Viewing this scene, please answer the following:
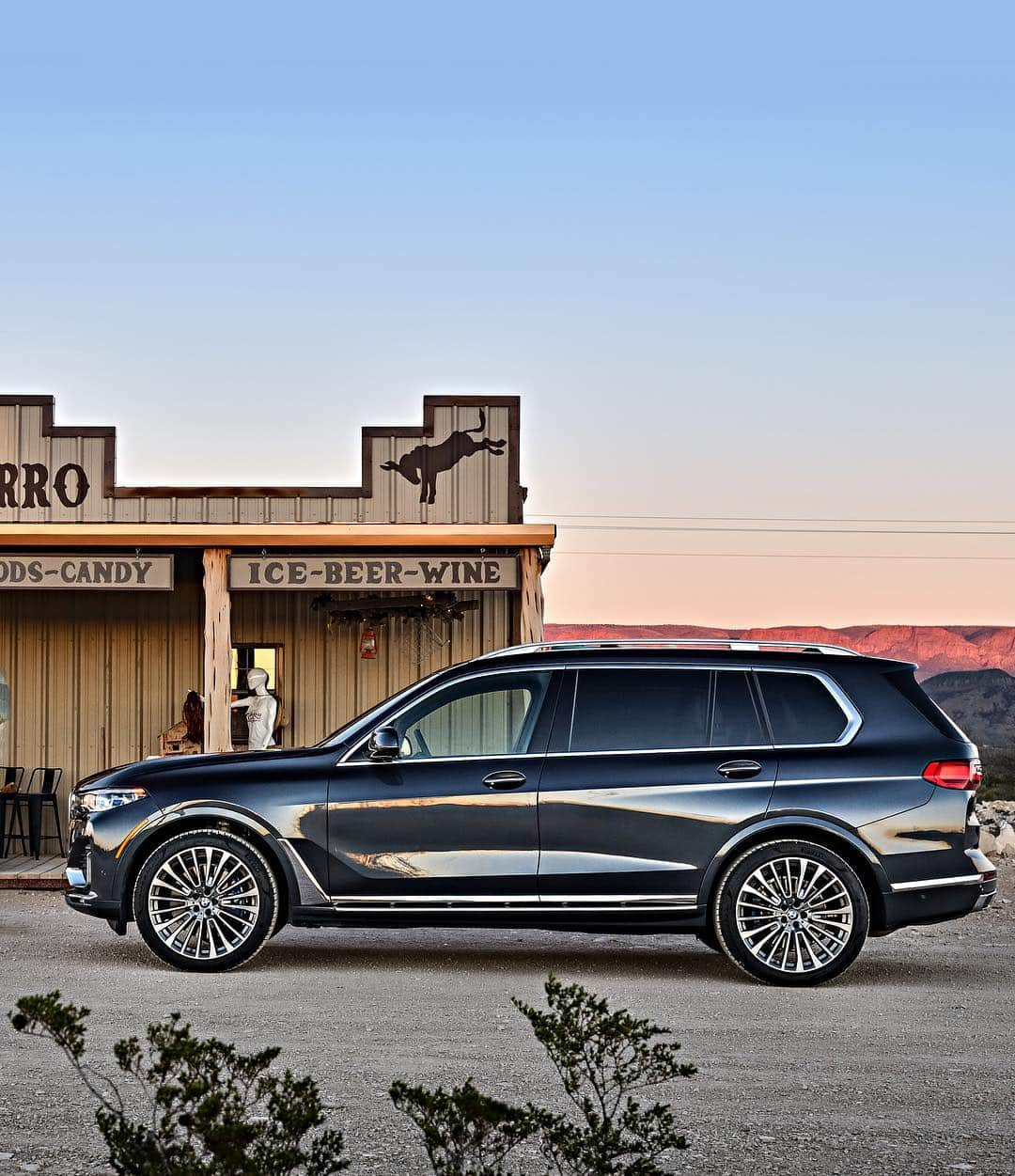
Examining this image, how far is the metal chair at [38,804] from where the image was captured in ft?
55.8

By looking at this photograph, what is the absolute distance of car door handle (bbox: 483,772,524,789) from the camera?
9453 millimetres

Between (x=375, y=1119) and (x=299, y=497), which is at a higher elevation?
(x=299, y=497)

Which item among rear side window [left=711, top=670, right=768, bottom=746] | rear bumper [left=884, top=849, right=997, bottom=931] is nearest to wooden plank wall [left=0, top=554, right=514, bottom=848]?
rear side window [left=711, top=670, right=768, bottom=746]

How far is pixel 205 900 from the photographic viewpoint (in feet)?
31.3

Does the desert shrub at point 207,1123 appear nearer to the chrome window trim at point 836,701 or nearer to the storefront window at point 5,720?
the chrome window trim at point 836,701

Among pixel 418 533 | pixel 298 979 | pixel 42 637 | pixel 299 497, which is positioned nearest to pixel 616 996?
pixel 298 979

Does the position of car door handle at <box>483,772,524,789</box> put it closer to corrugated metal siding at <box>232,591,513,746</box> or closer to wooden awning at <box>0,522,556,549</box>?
wooden awning at <box>0,522,556,549</box>

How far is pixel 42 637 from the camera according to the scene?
1811 cm

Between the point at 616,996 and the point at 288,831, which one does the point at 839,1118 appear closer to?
the point at 616,996

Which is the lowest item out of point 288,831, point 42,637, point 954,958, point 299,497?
point 954,958

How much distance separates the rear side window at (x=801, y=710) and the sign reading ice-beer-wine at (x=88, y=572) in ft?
24.8

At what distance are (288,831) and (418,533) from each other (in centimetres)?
628

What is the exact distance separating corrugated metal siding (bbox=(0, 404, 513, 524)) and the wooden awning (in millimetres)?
745

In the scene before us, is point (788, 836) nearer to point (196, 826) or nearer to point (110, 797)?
point (196, 826)
